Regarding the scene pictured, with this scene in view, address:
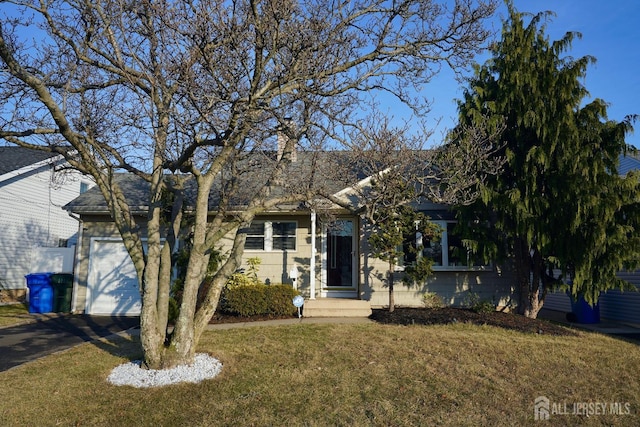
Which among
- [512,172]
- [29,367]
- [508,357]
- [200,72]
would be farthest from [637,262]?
[29,367]

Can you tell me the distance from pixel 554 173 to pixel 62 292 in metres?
14.0

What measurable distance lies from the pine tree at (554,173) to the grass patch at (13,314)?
1206 centimetres

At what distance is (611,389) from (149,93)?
7963mm

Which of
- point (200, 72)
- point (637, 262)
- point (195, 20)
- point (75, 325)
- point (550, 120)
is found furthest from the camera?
point (75, 325)

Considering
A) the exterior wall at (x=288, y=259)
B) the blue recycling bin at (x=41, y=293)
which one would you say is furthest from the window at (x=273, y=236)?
the blue recycling bin at (x=41, y=293)

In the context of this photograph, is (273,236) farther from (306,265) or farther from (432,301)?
(432,301)

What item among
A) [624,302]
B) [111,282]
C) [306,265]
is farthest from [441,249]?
[111,282]

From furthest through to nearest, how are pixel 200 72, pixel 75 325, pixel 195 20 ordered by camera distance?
1. pixel 75 325
2. pixel 200 72
3. pixel 195 20

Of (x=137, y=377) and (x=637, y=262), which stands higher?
(x=637, y=262)

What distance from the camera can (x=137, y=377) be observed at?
21.5ft

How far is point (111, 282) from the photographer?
1382 cm

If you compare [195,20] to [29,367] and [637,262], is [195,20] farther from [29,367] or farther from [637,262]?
[637,262]

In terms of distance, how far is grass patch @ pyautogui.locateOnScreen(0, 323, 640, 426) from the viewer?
5367 millimetres

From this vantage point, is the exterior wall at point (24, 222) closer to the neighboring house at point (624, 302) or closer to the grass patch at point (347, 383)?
the grass patch at point (347, 383)
